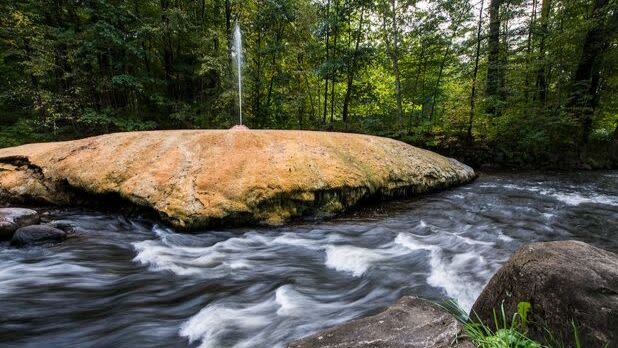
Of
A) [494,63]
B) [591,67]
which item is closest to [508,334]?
[494,63]

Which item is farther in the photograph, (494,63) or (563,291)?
(494,63)

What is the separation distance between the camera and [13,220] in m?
4.70

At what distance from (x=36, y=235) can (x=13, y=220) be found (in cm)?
60

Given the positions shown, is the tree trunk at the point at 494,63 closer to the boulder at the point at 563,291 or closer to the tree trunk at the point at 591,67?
the tree trunk at the point at 591,67


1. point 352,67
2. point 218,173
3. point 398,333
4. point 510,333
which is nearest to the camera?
point 398,333

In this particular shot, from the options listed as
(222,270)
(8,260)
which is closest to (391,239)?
(222,270)

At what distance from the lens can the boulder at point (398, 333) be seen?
5.42 ft

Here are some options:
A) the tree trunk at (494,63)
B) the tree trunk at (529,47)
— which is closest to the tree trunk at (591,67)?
the tree trunk at (529,47)

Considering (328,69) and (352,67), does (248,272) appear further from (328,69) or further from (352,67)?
(352,67)

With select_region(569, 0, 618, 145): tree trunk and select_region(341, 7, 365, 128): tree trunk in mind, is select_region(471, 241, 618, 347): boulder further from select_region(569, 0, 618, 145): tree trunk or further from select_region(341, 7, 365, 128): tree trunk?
select_region(341, 7, 365, 128): tree trunk

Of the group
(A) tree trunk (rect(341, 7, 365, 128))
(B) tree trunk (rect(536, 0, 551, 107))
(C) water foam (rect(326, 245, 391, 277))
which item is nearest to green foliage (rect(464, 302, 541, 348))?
(C) water foam (rect(326, 245, 391, 277))

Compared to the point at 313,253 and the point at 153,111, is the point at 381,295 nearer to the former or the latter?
the point at 313,253

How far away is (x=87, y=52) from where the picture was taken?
1205 centimetres

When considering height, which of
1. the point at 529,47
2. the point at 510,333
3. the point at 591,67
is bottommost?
the point at 510,333
